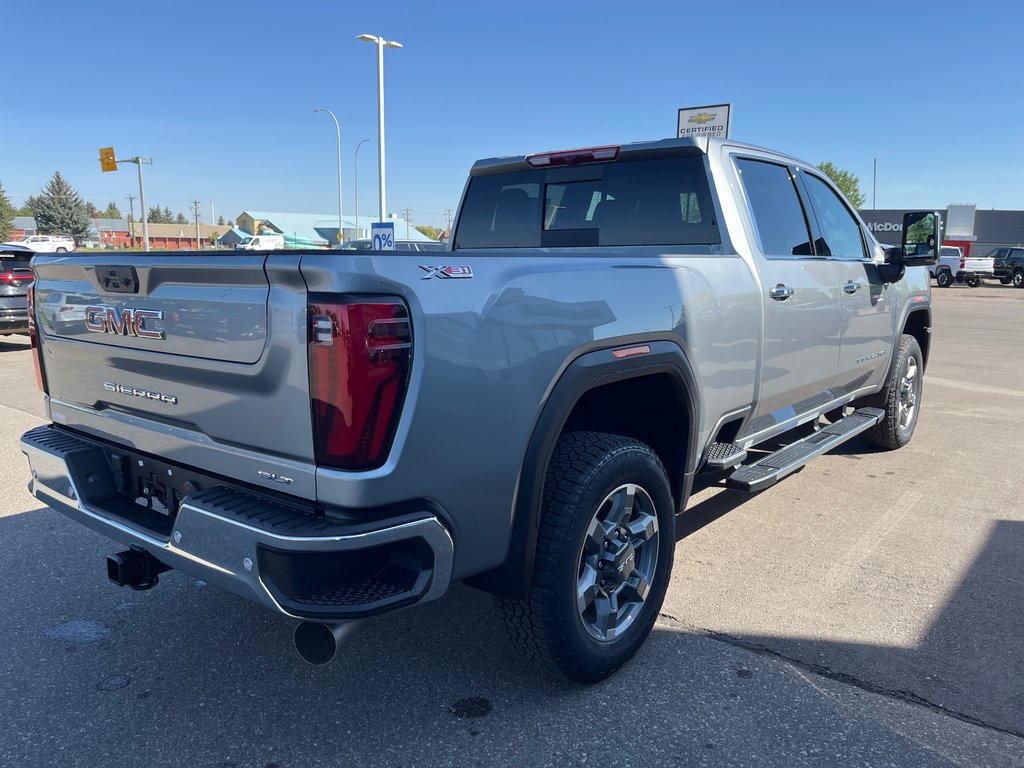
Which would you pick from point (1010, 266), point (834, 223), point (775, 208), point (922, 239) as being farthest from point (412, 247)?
point (1010, 266)

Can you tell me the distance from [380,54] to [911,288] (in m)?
19.9

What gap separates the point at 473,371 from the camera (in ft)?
7.54

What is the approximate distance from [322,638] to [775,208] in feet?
10.6

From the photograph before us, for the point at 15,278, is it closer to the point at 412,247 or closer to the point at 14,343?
the point at 14,343

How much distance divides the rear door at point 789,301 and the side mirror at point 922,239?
0.98m

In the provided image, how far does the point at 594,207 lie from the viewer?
4293mm

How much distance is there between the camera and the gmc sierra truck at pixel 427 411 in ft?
7.05

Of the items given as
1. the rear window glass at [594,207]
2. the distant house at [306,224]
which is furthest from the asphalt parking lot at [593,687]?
the distant house at [306,224]

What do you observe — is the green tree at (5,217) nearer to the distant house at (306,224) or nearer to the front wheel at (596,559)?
the distant house at (306,224)

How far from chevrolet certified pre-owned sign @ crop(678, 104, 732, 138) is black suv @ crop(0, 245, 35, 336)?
44.9ft

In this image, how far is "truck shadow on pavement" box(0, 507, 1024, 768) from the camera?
2580mm

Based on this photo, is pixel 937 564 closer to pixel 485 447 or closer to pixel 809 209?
pixel 809 209

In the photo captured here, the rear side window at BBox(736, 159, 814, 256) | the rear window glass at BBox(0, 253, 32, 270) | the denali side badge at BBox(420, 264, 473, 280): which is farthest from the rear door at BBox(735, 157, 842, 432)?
the rear window glass at BBox(0, 253, 32, 270)

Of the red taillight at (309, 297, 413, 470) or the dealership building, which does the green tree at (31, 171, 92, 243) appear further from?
the red taillight at (309, 297, 413, 470)
